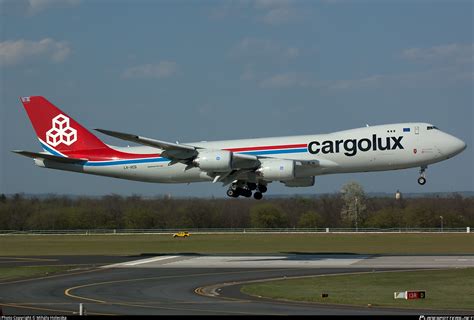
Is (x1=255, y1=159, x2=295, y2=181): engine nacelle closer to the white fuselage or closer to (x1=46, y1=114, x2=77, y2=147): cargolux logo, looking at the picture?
the white fuselage

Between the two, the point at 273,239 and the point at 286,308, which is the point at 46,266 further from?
the point at 273,239

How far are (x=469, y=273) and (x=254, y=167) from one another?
19.6 metres

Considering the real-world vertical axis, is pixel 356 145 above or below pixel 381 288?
above

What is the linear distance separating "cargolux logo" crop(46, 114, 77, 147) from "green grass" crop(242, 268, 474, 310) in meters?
30.0

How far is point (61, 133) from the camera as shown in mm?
75812

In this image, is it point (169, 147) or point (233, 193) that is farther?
point (233, 193)

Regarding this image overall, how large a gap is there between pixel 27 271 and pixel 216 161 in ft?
52.7

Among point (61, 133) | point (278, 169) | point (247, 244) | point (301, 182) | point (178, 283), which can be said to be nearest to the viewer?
point (178, 283)

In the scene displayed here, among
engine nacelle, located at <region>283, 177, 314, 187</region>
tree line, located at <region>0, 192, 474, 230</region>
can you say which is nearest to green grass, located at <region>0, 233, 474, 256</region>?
engine nacelle, located at <region>283, 177, 314, 187</region>

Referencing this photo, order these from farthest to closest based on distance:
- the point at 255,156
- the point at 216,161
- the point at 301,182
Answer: the point at 301,182 → the point at 255,156 → the point at 216,161

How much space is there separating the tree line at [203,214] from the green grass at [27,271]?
73609 millimetres

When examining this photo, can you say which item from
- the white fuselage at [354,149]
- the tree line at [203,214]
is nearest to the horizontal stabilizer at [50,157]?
the white fuselage at [354,149]

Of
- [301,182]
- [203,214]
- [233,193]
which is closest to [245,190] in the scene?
[233,193]

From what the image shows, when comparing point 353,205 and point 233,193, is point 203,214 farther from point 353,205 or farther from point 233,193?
point 233,193
